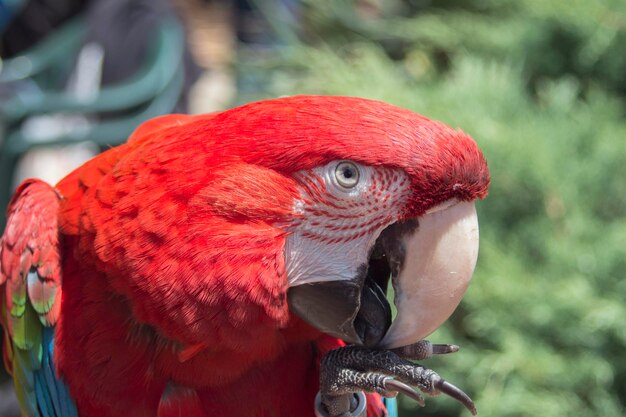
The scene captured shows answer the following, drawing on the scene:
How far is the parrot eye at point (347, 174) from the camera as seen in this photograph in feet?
2.70

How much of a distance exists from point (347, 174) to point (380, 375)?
0.22m

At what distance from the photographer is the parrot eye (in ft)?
2.70

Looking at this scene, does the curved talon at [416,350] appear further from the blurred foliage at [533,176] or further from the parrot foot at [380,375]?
the blurred foliage at [533,176]

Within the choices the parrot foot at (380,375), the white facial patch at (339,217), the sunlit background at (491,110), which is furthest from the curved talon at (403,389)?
the sunlit background at (491,110)

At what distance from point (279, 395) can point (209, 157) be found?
0.32 meters

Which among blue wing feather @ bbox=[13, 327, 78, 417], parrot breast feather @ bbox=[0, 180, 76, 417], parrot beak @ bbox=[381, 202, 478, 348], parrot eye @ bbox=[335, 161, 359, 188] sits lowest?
blue wing feather @ bbox=[13, 327, 78, 417]

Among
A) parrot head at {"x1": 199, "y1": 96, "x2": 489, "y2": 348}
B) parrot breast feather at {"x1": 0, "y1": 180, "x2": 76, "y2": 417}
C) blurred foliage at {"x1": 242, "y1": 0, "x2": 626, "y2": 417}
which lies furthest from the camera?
blurred foliage at {"x1": 242, "y1": 0, "x2": 626, "y2": 417}

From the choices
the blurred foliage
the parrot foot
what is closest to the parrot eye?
the parrot foot

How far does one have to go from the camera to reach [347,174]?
825 mm

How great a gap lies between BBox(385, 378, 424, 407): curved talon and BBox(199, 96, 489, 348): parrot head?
4cm

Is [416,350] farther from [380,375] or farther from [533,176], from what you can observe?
[533,176]

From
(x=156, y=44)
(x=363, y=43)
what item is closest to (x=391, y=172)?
(x=363, y=43)

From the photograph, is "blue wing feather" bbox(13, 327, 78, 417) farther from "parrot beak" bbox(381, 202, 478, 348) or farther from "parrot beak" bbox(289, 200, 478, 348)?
"parrot beak" bbox(381, 202, 478, 348)

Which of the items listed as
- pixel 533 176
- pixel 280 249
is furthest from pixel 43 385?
pixel 533 176
